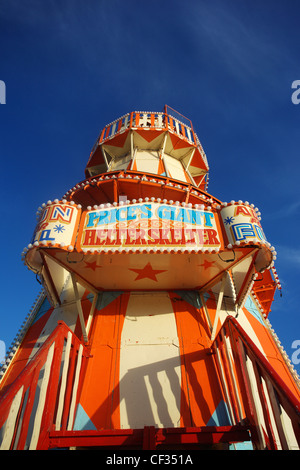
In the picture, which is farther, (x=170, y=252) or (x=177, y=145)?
(x=177, y=145)

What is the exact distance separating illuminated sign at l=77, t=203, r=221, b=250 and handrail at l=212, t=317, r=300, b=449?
2.05 meters

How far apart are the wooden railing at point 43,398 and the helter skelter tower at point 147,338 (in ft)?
0.07

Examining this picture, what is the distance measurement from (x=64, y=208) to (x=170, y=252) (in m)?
2.91

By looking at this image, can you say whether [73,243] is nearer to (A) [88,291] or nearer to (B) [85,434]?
(A) [88,291]

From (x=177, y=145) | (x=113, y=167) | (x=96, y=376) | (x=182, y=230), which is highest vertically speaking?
(x=177, y=145)

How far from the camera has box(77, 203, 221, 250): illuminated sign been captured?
6238mm

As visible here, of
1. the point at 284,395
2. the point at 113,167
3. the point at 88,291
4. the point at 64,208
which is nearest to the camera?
the point at 284,395

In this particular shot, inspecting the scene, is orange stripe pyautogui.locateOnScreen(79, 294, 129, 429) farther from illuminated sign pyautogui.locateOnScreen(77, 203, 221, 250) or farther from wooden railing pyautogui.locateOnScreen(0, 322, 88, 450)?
illuminated sign pyautogui.locateOnScreen(77, 203, 221, 250)

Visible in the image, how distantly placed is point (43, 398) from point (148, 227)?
12.9ft

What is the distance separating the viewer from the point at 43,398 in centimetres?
427

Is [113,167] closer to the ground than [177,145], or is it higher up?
closer to the ground

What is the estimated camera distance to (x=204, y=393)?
5844mm

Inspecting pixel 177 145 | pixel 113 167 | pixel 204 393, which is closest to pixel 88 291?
pixel 204 393

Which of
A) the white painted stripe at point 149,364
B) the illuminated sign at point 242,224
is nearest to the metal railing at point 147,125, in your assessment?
the illuminated sign at point 242,224
